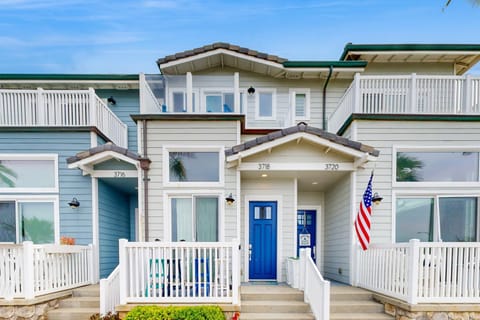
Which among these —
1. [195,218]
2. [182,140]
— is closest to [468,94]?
[182,140]

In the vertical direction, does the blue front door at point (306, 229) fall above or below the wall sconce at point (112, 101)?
below

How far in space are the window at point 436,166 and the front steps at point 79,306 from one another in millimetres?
7245

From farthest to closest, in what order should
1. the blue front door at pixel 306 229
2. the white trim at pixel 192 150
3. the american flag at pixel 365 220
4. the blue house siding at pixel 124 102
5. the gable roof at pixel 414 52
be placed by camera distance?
the blue house siding at pixel 124 102, the gable roof at pixel 414 52, the blue front door at pixel 306 229, the white trim at pixel 192 150, the american flag at pixel 365 220

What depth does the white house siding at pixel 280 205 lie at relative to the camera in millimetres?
6629

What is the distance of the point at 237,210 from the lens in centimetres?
627

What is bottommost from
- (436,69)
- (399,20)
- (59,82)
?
(59,82)

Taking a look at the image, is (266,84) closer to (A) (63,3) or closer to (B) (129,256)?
(B) (129,256)

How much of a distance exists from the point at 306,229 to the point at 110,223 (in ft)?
18.8

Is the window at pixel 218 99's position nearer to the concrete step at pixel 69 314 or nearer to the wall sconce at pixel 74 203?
the wall sconce at pixel 74 203

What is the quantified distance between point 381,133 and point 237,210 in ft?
13.0

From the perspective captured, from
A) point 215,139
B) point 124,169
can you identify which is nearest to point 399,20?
point 215,139

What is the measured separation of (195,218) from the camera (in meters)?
6.34

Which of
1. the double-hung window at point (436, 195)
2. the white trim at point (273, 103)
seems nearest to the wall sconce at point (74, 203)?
the white trim at point (273, 103)

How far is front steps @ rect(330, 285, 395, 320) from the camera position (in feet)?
15.9
